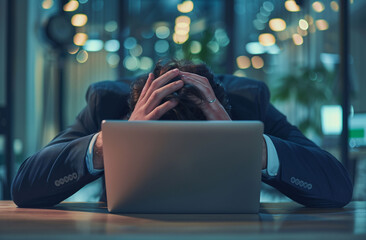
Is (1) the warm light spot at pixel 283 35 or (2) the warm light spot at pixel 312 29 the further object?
(1) the warm light spot at pixel 283 35

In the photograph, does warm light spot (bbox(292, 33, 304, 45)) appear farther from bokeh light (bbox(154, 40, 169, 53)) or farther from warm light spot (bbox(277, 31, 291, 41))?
bokeh light (bbox(154, 40, 169, 53))

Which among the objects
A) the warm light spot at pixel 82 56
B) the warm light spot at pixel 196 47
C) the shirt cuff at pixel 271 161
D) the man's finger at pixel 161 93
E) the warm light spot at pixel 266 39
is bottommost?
the shirt cuff at pixel 271 161

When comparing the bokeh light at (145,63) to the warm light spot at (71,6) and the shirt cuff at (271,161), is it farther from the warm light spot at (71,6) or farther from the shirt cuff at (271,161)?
the shirt cuff at (271,161)

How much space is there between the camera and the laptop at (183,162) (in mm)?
980

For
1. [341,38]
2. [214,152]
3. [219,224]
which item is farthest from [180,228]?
[341,38]

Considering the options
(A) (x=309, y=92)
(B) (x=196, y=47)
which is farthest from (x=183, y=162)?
(A) (x=309, y=92)

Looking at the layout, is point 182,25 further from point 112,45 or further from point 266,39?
point 266,39

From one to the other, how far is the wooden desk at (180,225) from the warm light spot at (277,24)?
21.8 ft

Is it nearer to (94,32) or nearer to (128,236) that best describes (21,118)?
(94,32)

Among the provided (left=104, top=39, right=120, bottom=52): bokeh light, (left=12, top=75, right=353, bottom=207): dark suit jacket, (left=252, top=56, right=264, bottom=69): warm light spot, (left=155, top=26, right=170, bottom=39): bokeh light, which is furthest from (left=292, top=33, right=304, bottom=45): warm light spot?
(left=12, top=75, right=353, bottom=207): dark suit jacket

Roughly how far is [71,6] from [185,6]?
Result: 1.89m

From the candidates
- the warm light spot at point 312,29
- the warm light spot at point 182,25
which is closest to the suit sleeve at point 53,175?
the warm light spot at point 182,25

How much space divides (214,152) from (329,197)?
1.81ft

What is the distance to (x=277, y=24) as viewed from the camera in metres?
7.50
